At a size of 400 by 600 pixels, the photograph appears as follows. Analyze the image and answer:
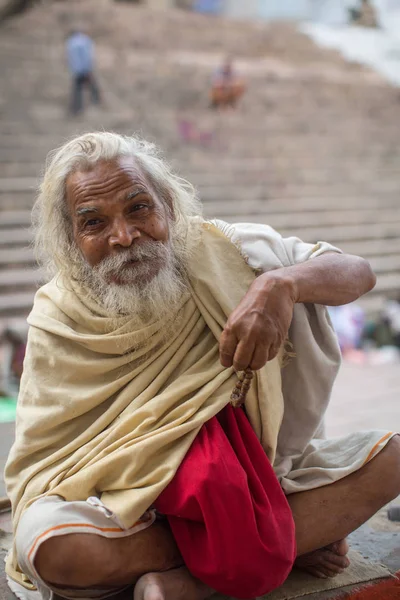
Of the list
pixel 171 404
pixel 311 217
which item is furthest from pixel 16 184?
pixel 171 404

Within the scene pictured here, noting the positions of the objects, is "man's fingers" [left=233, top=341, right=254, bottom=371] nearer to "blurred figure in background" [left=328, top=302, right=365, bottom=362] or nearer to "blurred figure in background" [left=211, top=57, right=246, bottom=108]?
"blurred figure in background" [left=328, top=302, right=365, bottom=362]

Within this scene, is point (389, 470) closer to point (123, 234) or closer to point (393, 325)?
point (123, 234)

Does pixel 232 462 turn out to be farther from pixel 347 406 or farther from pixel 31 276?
pixel 31 276

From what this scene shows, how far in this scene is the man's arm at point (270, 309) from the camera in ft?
5.71

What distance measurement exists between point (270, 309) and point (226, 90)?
1339 cm

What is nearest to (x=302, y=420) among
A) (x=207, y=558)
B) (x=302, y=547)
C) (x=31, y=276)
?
(x=302, y=547)

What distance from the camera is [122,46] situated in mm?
16984

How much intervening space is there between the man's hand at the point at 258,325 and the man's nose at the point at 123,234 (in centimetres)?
37

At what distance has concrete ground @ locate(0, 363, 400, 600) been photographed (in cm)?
229

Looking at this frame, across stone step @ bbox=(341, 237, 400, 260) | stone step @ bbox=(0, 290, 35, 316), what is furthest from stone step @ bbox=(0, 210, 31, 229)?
stone step @ bbox=(341, 237, 400, 260)

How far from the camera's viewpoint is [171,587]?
1.82 m

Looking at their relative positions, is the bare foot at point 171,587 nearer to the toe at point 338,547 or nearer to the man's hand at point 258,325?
the toe at point 338,547

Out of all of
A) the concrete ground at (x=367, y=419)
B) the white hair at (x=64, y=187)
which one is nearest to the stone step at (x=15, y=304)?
the concrete ground at (x=367, y=419)

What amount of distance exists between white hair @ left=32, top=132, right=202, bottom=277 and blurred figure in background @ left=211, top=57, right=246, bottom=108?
41.7 ft
